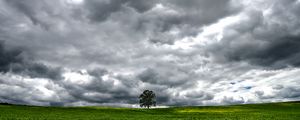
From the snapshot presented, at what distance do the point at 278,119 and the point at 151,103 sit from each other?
3631 inches

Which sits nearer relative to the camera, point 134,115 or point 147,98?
point 134,115

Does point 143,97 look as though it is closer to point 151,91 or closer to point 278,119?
point 151,91

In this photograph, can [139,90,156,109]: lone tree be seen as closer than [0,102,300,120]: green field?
No

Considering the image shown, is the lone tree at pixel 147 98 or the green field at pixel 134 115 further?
the lone tree at pixel 147 98

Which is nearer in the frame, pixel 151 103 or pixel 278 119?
pixel 278 119

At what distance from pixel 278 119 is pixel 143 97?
9315 cm

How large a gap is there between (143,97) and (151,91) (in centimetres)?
469

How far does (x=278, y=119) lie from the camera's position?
4450 cm

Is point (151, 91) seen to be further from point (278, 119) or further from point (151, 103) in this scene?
point (278, 119)

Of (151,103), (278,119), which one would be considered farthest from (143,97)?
(278,119)

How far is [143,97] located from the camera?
134 metres

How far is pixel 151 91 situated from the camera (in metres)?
135

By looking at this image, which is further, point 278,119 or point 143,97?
point 143,97

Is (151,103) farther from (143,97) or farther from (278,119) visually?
(278,119)
